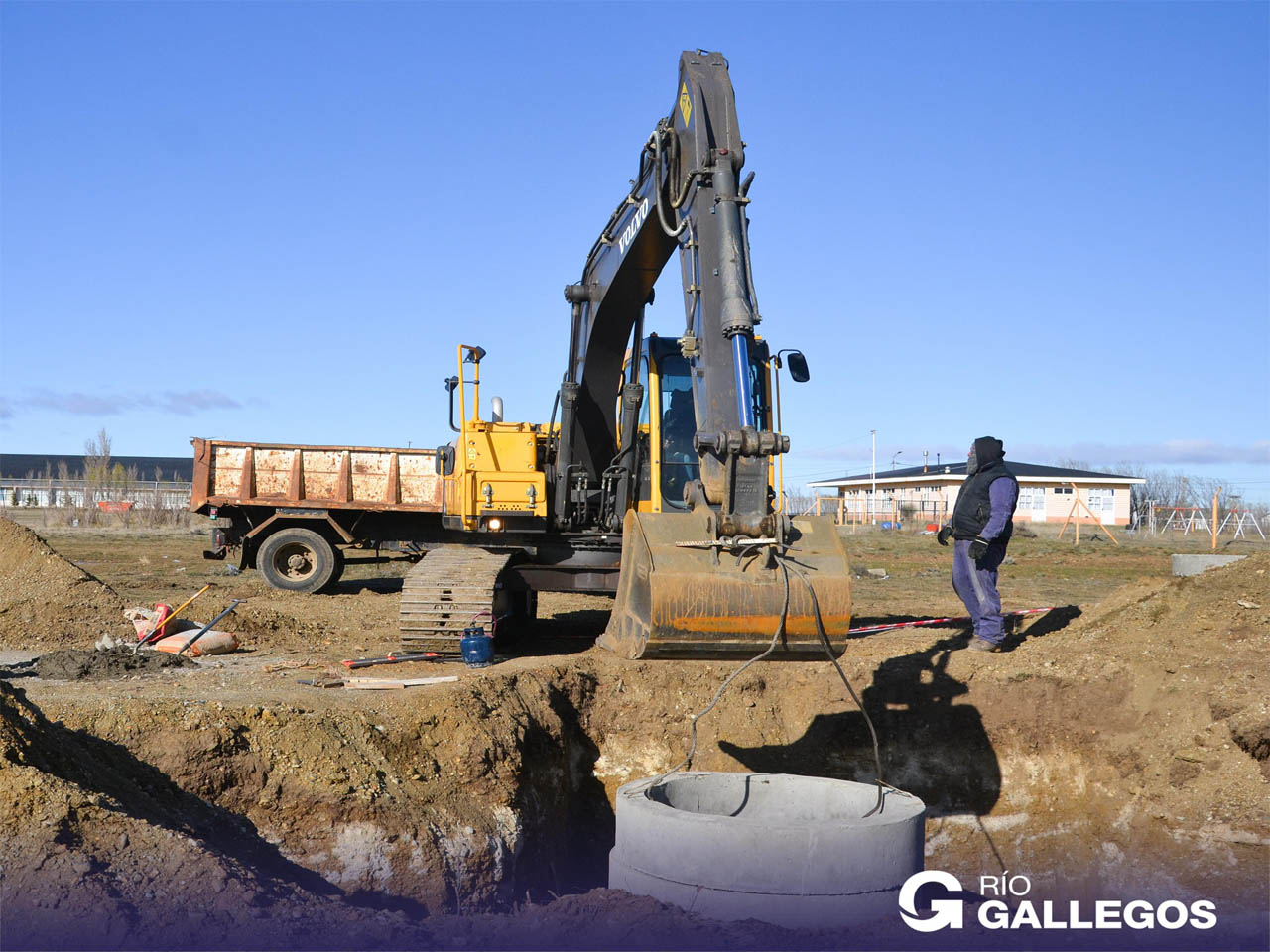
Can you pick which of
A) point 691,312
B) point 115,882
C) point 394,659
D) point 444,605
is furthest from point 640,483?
point 115,882

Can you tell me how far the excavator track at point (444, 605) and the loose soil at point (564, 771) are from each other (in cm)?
30

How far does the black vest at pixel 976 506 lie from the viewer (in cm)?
955

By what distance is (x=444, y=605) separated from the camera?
10.2 m

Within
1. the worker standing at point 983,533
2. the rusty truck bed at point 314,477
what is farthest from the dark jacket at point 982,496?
the rusty truck bed at point 314,477

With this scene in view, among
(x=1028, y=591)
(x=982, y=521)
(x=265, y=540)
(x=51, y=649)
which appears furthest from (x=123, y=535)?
(x=982, y=521)

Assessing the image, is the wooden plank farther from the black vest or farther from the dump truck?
the black vest

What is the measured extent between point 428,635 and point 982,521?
521 cm

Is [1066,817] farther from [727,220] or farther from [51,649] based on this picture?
[51,649]

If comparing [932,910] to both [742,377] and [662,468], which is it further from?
[662,468]

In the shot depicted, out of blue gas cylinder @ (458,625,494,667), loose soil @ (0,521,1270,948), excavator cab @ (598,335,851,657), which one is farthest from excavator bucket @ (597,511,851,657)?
blue gas cylinder @ (458,625,494,667)

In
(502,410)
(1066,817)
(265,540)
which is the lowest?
(1066,817)

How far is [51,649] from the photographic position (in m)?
11.6

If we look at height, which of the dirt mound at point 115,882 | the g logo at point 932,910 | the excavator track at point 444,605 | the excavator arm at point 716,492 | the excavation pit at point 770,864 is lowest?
the g logo at point 932,910

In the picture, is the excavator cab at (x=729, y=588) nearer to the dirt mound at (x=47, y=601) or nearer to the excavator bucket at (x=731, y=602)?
the excavator bucket at (x=731, y=602)
